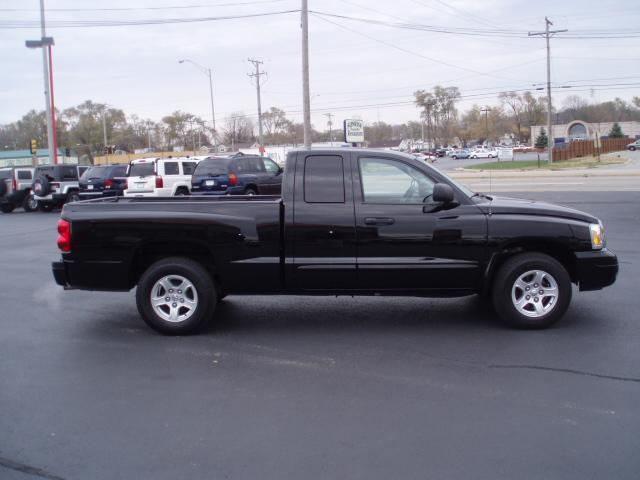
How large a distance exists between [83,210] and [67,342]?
1387 millimetres

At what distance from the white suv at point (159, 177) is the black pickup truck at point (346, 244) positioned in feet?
51.2

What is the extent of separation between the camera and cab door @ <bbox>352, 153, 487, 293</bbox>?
683 centimetres

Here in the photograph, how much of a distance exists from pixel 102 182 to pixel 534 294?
20840mm

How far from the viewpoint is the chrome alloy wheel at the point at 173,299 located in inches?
276

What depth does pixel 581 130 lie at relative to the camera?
107562mm

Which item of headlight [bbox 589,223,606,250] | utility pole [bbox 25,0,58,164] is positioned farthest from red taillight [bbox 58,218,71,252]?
utility pole [bbox 25,0,58,164]

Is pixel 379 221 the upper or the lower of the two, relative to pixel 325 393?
upper

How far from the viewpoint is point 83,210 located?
7.11 metres

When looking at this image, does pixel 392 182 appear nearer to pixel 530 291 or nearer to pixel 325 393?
pixel 530 291

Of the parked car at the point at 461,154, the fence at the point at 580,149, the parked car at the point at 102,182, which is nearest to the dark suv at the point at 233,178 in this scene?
the parked car at the point at 102,182

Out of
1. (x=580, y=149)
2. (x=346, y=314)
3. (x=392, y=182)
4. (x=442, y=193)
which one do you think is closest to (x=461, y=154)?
(x=580, y=149)

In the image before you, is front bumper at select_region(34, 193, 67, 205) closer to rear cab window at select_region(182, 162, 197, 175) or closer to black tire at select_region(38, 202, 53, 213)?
black tire at select_region(38, 202, 53, 213)

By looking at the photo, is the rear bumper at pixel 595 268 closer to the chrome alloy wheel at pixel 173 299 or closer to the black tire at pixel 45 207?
the chrome alloy wheel at pixel 173 299

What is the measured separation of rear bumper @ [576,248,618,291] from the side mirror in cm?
153
